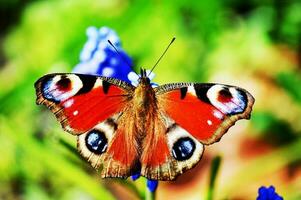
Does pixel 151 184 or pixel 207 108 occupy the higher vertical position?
pixel 207 108

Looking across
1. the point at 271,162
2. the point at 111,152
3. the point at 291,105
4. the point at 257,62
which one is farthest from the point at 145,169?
the point at 257,62

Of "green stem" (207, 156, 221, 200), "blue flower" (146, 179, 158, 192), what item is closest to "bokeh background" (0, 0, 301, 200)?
"green stem" (207, 156, 221, 200)

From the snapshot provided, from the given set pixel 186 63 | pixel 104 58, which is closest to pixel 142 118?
pixel 104 58

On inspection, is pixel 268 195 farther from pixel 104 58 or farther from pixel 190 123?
pixel 104 58

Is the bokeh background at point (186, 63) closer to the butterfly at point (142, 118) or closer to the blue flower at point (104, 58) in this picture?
the blue flower at point (104, 58)

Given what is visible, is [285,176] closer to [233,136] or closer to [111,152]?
[233,136]

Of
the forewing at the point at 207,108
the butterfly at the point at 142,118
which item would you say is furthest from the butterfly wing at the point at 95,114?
the forewing at the point at 207,108
